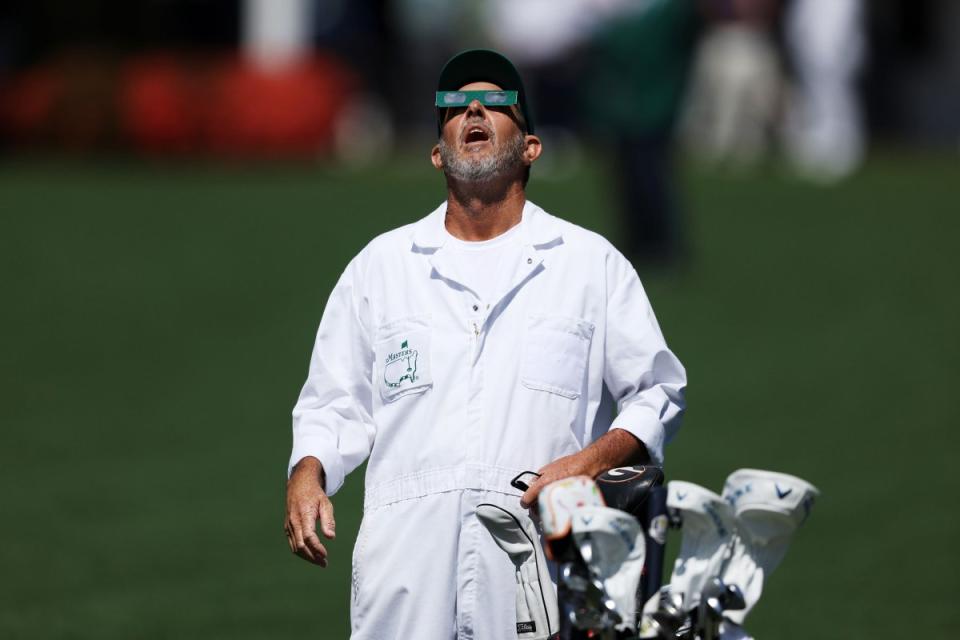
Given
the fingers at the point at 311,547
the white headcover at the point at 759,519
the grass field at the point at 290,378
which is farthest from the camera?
the grass field at the point at 290,378

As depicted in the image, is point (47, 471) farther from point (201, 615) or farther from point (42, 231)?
point (42, 231)

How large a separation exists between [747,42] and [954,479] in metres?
14.3

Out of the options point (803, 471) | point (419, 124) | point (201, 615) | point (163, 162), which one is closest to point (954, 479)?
point (803, 471)

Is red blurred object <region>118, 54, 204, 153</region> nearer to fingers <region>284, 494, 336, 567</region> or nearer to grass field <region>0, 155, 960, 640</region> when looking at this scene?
grass field <region>0, 155, 960, 640</region>

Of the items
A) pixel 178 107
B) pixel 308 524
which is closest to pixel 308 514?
pixel 308 524

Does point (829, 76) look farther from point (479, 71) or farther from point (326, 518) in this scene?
point (326, 518)

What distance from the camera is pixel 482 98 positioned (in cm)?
439

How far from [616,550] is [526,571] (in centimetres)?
42

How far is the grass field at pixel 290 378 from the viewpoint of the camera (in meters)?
8.55

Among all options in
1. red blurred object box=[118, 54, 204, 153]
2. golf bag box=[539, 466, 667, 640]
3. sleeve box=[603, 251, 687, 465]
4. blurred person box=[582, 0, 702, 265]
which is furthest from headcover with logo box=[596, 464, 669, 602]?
red blurred object box=[118, 54, 204, 153]

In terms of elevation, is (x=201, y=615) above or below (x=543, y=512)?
below

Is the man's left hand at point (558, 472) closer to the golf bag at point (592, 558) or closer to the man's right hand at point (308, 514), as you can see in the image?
the golf bag at point (592, 558)

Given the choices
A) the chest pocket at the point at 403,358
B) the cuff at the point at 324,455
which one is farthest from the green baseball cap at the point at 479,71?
the cuff at the point at 324,455

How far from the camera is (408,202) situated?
19.0m
